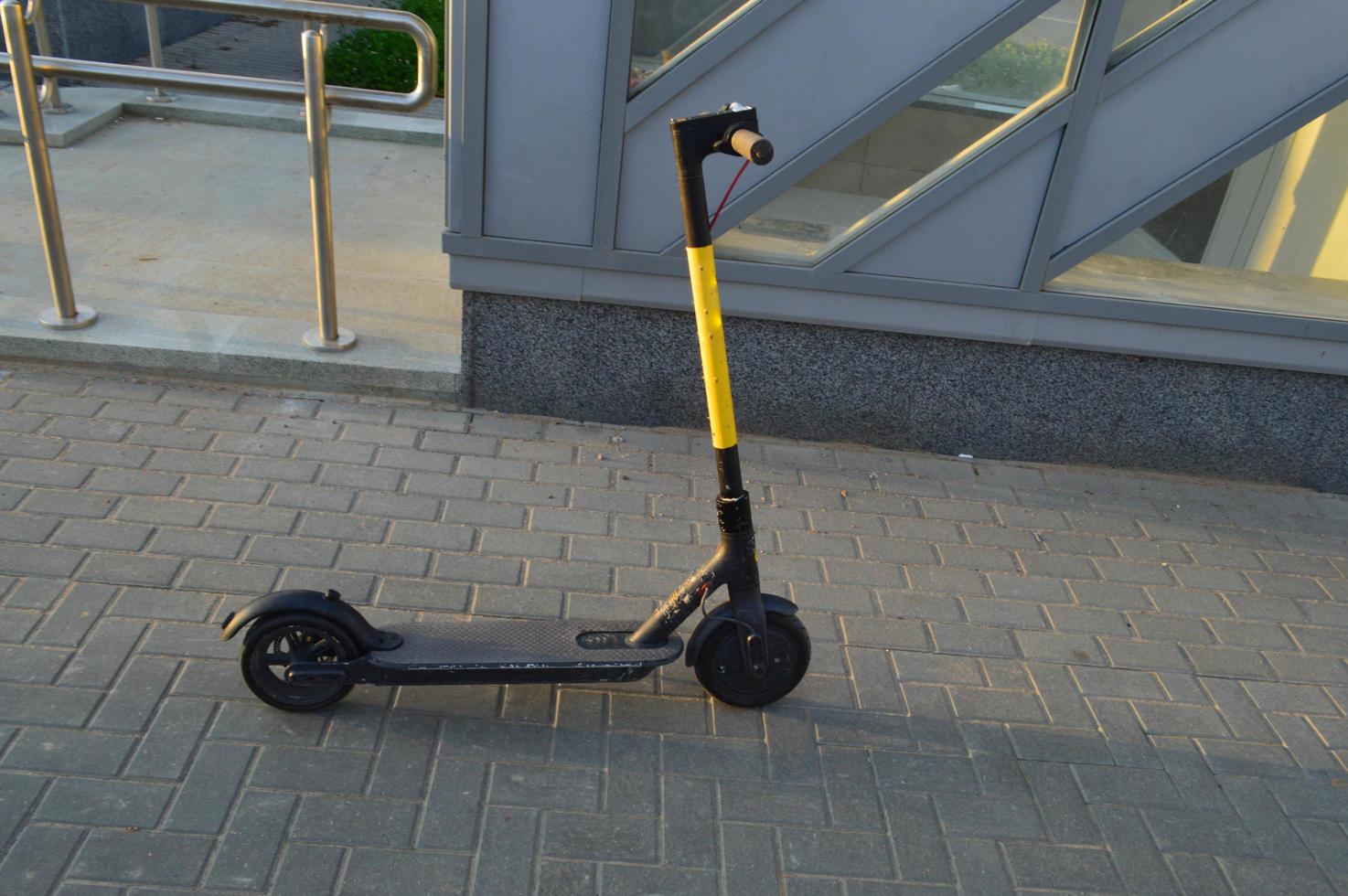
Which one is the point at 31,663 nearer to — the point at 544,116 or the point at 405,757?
the point at 405,757

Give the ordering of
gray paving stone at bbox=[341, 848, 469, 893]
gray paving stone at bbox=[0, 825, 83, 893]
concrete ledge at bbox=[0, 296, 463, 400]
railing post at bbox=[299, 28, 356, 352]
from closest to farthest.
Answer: gray paving stone at bbox=[0, 825, 83, 893], gray paving stone at bbox=[341, 848, 469, 893], railing post at bbox=[299, 28, 356, 352], concrete ledge at bbox=[0, 296, 463, 400]

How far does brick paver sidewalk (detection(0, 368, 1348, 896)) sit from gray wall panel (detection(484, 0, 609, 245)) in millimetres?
866

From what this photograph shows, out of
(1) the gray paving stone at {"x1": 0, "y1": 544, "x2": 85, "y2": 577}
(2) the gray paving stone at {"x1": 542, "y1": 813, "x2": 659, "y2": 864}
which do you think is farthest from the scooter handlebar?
(1) the gray paving stone at {"x1": 0, "y1": 544, "x2": 85, "y2": 577}

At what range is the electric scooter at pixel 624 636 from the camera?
2.76 metres

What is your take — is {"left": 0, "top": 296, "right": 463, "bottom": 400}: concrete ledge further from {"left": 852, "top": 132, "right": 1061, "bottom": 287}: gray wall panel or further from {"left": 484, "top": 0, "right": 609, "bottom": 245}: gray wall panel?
{"left": 852, "top": 132, "right": 1061, "bottom": 287}: gray wall panel

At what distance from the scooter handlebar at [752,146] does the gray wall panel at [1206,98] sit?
216cm

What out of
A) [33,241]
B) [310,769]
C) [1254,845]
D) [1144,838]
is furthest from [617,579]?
[33,241]

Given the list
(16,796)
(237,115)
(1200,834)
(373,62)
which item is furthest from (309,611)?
(373,62)

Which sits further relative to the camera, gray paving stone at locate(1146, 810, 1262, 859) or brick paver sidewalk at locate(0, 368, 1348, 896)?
gray paving stone at locate(1146, 810, 1262, 859)

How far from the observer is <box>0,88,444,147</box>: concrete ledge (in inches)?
279

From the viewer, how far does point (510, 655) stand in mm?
3010

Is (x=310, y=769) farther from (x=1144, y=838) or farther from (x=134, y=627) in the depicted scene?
(x=1144, y=838)

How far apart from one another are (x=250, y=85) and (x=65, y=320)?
4.11ft

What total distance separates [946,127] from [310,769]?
3175 millimetres
